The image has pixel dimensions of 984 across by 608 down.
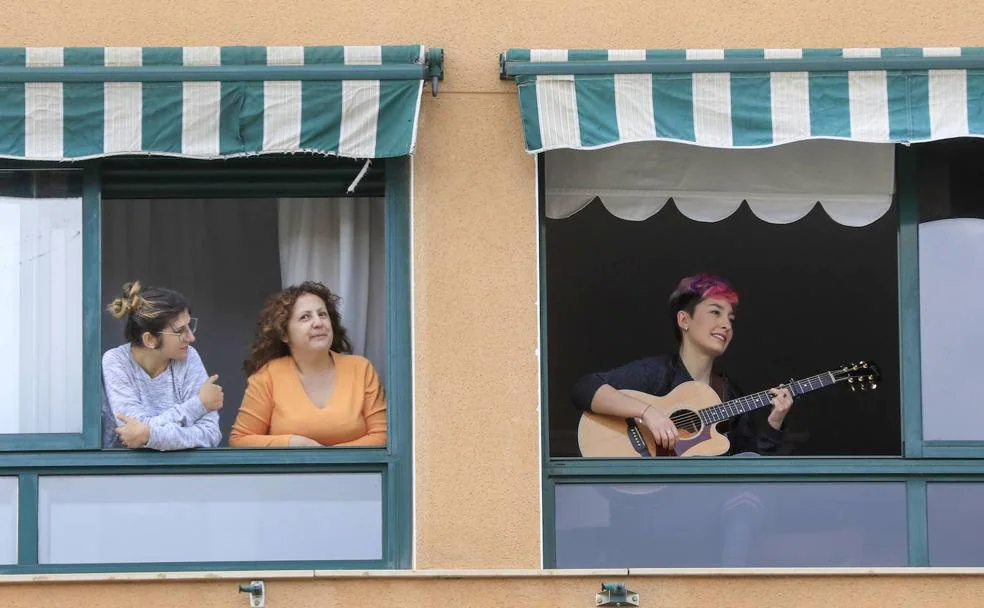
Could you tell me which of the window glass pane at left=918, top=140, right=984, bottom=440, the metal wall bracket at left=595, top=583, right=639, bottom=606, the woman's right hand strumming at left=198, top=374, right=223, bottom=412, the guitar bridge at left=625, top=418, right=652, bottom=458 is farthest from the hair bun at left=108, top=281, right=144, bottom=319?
the window glass pane at left=918, top=140, right=984, bottom=440

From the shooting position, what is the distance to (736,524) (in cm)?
778

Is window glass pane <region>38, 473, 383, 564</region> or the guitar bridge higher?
the guitar bridge

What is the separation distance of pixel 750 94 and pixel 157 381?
3123 millimetres

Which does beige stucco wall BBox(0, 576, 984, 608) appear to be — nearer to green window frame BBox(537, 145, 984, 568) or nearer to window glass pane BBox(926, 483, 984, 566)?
green window frame BBox(537, 145, 984, 568)

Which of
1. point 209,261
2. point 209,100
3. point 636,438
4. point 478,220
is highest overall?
point 209,100

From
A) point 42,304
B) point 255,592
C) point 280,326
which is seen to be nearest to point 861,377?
point 280,326

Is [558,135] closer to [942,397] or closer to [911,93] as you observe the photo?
[911,93]

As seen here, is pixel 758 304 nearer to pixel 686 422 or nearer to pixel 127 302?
pixel 686 422

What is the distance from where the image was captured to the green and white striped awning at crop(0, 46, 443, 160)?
737 centimetres

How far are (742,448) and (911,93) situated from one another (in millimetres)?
1933

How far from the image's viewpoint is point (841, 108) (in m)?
7.46

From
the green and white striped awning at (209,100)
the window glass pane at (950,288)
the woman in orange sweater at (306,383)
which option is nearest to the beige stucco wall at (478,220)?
the green and white striped awning at (209,100)

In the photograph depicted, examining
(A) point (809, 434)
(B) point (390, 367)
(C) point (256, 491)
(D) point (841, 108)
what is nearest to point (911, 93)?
(D) point (841, 108)

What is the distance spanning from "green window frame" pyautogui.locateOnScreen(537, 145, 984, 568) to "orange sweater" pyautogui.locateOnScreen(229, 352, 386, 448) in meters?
0.86
